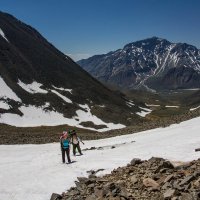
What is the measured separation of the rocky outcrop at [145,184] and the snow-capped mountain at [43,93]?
7596 centimetres

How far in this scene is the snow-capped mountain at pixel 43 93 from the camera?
341 feet

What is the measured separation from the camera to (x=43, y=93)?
12288cm

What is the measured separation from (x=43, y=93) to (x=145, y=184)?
106831 mm

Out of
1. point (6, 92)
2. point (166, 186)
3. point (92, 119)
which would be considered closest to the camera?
point (166, 186)

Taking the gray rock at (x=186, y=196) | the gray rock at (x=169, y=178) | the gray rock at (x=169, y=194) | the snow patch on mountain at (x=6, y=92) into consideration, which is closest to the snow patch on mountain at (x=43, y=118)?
the snow patch on mountain at (x=6, y=92)

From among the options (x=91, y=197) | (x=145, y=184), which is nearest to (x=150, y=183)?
(x=145, y=184)

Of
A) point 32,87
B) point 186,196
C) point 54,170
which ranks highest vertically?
point 32,87

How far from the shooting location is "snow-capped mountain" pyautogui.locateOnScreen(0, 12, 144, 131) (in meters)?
104

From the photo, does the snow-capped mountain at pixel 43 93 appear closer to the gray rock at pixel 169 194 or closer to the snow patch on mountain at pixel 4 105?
the snow patch on mountain at pixel 4 105

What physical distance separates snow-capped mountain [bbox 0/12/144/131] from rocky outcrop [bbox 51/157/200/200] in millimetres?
75963

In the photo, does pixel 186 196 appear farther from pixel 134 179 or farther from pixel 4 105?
pixel 4 105

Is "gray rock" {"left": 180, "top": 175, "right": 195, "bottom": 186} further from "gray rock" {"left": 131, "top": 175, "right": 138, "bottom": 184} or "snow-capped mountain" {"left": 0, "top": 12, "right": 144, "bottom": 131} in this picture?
"snow-capped mountain" {"left": 0, "top": 12, "right": 144, "bottom": 131}

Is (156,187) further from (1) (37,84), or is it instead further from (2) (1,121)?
(1) (37,84)

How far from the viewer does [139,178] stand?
19938 millimetres
